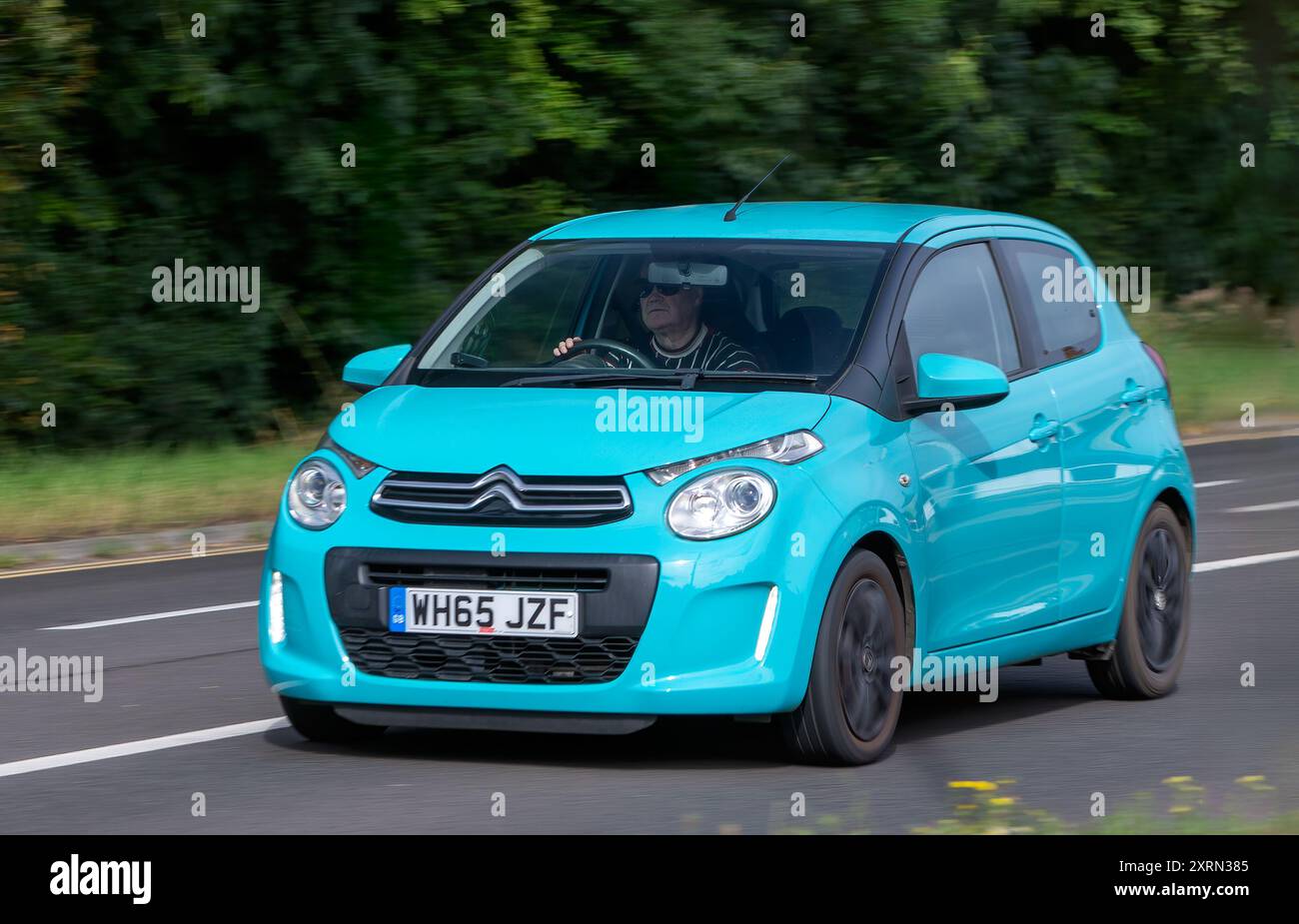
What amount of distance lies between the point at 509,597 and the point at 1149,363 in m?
3.48

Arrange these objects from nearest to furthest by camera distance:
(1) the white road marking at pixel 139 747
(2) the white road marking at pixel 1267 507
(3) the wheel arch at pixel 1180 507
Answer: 1. (1) the white road marking at pixel 139 747
2. (3) the wheel arch at pixel 1180 507
3. (2) the white road marking at pixel 1267 507

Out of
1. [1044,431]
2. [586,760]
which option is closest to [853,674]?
[586,760]

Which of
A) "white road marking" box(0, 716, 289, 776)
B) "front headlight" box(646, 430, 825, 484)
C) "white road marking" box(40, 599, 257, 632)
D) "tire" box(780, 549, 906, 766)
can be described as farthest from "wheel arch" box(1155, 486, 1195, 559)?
"white road marking" box(40, 599, 257, 632)

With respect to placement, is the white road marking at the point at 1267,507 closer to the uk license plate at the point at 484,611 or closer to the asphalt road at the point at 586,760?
the asphalt road at the point at 586,760

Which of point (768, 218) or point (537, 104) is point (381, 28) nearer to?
point (537, 104)

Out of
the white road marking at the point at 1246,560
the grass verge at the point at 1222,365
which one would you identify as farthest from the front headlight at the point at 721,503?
the grass verge at the point at 1222,365

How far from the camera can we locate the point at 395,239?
2141 cm

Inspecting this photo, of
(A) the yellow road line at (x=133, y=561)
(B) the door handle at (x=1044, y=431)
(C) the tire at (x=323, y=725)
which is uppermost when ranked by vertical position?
(B) the door handle at (x=1044, y=431)

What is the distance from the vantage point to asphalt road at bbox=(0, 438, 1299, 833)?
6.66m

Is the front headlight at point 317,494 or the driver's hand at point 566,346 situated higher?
the driver's hand at point 566,346

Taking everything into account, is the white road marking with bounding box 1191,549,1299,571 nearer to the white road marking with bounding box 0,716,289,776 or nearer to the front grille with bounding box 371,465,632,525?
the white road marking with bounding box 0,716,289,776

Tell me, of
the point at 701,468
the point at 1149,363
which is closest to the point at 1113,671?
the point at 1149,363

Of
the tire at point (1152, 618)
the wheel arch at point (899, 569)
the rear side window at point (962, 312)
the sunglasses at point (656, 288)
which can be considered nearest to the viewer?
the wheel arch at point (899, 569)

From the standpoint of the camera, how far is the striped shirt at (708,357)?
7.80 m
